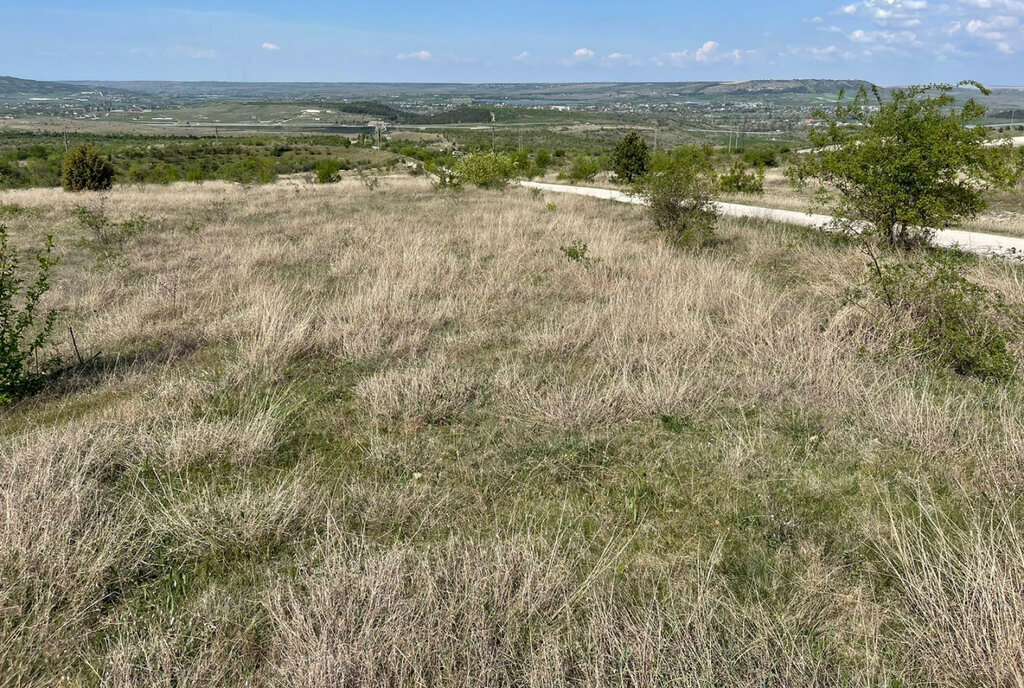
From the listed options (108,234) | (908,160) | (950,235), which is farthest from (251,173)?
(908,160)

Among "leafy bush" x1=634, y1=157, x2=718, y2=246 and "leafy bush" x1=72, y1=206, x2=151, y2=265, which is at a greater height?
"leafy bush" x1=634, y1=157, x2=718, y2=246

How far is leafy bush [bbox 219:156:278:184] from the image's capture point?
34.5 meters

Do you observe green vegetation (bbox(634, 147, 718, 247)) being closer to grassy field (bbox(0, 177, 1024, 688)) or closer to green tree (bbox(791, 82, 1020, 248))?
green tree (bbox(791, 82, 1020, 248))

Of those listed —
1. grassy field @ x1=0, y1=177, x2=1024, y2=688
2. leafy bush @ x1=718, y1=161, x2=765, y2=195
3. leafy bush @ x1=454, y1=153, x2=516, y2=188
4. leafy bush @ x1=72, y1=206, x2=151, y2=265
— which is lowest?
grassy field @ x1=0, y1=177, x2=1024, y2=688

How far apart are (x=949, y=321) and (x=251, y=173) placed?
4247cm

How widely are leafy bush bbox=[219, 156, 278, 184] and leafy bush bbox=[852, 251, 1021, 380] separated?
32.3 meters

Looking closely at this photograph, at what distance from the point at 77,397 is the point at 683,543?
4768 mm

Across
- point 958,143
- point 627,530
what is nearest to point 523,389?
point 627,530

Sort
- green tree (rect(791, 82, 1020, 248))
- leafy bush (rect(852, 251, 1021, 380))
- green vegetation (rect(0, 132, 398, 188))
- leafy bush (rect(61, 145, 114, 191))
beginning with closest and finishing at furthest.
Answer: leafy bush (rect(852, 251, 1021, 380))
green tree (rect(791, 82, 1020, 248))
leafy bush (rect(61, 145, 114, 191))
green vegetation (rect(0, 132, 398, 188))

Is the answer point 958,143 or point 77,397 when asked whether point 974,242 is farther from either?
point 77,397

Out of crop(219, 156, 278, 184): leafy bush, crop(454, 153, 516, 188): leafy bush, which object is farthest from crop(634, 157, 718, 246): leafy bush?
crop(219, 156, 278, 184): leafy bush

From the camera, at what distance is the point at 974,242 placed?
1083 cm

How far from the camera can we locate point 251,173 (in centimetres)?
3991

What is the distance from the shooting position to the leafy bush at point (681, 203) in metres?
11.0
